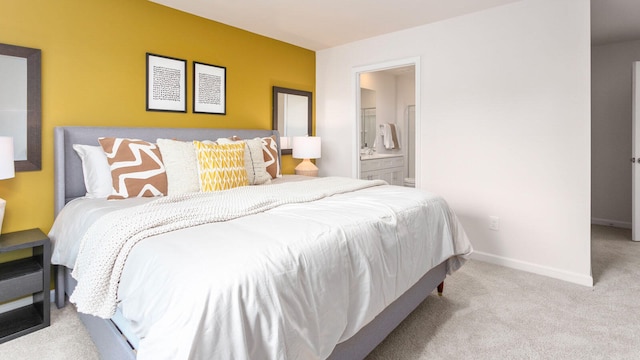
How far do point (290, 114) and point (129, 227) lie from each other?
3091 millimetres

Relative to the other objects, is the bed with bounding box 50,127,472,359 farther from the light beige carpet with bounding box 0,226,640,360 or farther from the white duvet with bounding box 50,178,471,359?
the light beige carpet with bounding box 0,226,640,360

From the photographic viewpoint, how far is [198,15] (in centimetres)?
327

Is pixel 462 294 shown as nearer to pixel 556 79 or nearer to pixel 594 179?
pixel 556 79

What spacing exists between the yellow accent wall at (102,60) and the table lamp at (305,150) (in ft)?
2.16

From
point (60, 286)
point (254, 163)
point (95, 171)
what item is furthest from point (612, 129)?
point (60, 286)

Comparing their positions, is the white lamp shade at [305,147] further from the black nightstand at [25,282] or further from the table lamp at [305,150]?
the black nightstand at [25,282]

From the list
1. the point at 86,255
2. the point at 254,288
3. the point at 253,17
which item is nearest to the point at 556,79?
the point at 253,17

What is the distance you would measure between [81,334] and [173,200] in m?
1.07

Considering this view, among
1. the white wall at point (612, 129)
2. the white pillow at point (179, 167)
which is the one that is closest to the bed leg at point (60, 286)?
the white pillow at point (179, 167)

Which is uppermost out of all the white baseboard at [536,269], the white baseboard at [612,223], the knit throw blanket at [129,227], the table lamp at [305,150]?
the table lamp at [305,150]

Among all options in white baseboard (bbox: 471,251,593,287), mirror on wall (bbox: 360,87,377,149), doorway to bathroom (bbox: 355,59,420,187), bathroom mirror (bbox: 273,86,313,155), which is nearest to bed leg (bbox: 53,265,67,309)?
bathroom mirror (bbox: 273,86,313,155)

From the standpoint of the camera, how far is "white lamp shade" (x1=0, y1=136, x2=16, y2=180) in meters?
1.97

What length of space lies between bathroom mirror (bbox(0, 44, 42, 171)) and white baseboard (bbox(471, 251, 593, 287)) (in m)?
3.78

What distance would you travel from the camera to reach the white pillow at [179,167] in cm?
242
